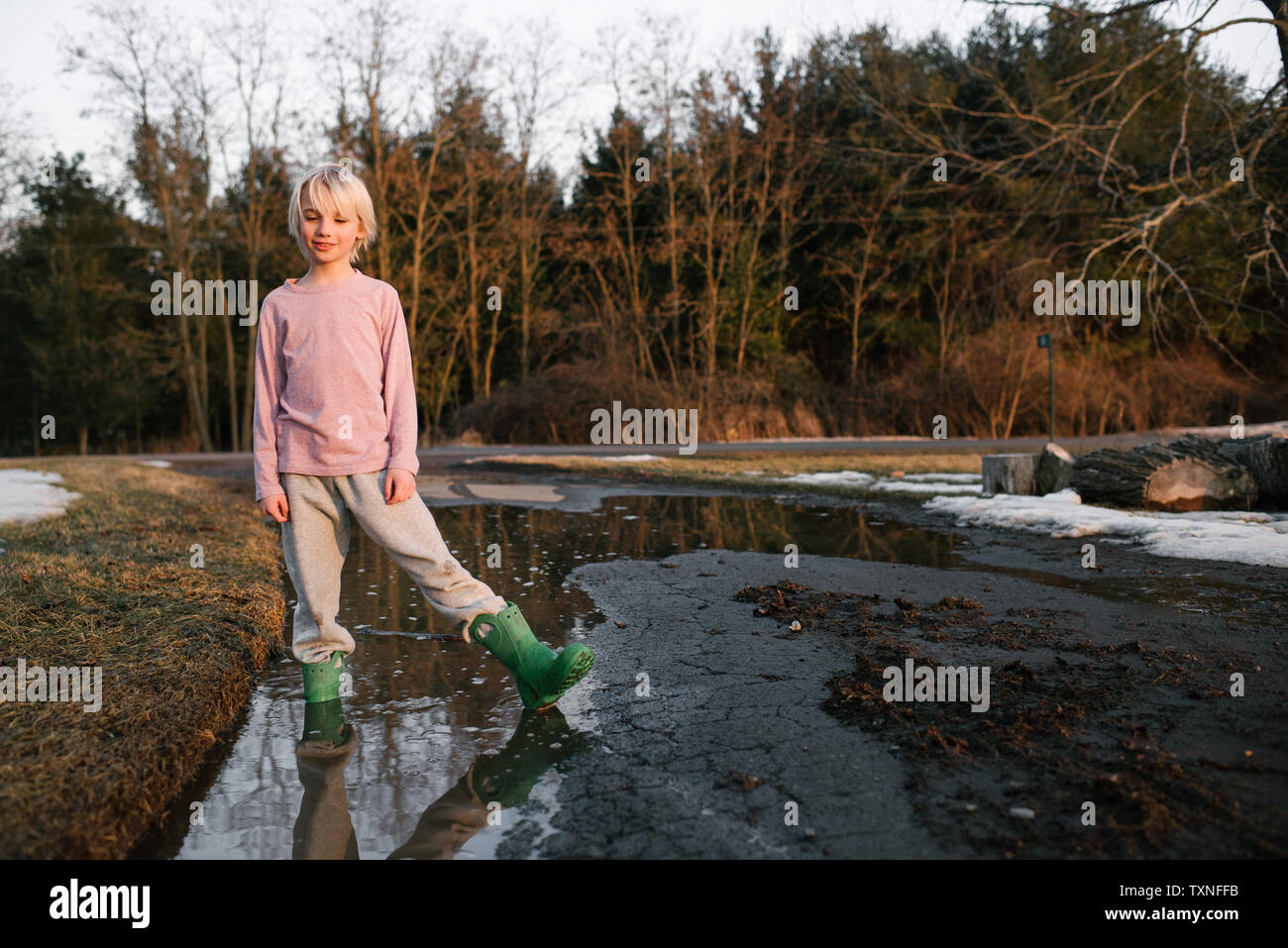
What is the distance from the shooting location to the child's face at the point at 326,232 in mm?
3545

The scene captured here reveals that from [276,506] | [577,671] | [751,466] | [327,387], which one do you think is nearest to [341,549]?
[276,506]

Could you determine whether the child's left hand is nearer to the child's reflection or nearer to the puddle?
the puddle

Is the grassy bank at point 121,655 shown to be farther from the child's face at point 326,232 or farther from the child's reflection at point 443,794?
the child's face at point 326,232

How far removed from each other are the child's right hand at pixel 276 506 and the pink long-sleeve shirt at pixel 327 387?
2 cm

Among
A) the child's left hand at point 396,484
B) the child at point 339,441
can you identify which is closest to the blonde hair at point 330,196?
the child at point 339,441

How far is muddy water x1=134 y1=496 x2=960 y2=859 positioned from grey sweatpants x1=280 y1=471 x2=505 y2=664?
36cm

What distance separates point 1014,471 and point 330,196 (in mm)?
8565

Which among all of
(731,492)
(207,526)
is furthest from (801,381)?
(207,526)

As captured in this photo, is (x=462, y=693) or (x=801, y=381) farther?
(x=801, y=381)

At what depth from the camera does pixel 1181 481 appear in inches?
374

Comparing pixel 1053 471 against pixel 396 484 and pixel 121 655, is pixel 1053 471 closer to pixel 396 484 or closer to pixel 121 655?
pixel 396 484
